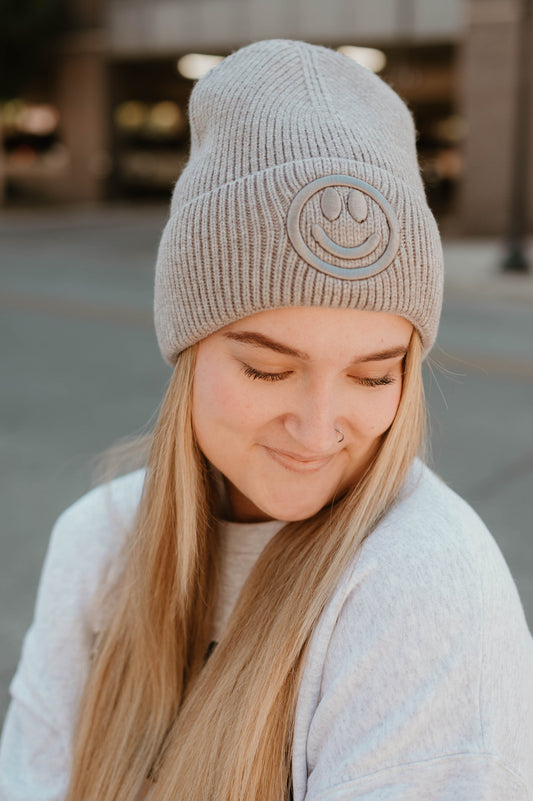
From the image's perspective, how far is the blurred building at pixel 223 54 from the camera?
48.7 feet

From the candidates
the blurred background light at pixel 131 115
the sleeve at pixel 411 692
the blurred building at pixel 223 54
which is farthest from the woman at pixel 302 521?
the blurred background light at pixel 131 115

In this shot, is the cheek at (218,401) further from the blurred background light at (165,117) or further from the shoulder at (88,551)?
the blurred background light at (165,117)

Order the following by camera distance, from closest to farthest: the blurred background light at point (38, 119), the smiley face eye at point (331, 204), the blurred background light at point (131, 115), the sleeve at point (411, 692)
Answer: the sleeve at point (411, 692)
the smiley face eye at point (331, 204)
the blurred background light at point (38, 119)
the blurred background light at point (131, 115)

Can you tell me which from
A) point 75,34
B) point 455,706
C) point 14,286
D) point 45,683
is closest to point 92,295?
point 14,286

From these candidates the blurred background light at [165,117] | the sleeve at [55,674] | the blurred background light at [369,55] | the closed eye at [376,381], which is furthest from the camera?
the blurred background light at [165,117]

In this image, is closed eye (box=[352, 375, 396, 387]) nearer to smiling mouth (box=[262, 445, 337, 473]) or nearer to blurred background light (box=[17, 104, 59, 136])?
smiling mouth (box=[262, 445, 337, 473])

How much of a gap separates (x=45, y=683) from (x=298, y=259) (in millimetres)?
968

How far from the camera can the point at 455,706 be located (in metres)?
1.18

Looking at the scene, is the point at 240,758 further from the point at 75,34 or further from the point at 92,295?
the point at 75,34

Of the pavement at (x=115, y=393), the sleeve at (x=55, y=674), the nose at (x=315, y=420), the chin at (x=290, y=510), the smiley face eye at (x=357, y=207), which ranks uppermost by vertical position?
the smiley face eye at (x=357, y=207)

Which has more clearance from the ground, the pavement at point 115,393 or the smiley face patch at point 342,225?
the smiley face patch at point 342,225

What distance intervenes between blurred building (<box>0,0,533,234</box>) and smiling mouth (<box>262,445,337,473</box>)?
13.9 m

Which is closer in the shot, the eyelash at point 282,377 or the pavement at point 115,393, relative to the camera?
the eyelash at point 282,377

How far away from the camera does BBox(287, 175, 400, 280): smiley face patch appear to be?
4.31 feet
